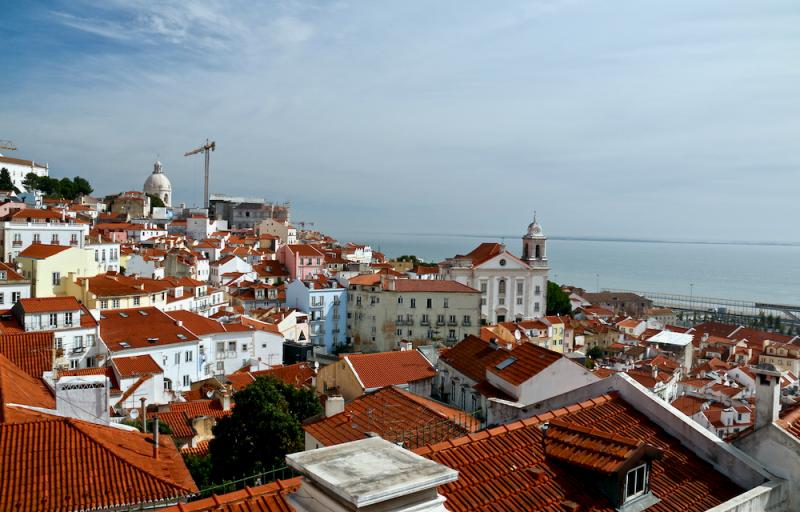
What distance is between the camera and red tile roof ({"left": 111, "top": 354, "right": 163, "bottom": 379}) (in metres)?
22.3

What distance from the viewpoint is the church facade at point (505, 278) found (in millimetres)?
52719

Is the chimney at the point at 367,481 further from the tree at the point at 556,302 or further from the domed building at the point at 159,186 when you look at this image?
the domed building at the point at 159,186

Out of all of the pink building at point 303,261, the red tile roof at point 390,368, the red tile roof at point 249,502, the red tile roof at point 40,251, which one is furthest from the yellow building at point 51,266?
the red tile roof at point 249,502


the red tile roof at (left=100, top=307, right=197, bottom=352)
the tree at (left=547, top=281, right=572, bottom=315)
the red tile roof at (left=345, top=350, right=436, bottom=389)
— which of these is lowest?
the tree at (left=547, top=281, right=572, bottom=315)

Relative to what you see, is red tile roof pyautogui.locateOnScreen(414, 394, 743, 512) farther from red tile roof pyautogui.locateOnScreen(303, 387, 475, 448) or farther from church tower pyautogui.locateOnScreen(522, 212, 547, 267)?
church tower pyautogui.locateOnScreen(522, 212, 547, 267)

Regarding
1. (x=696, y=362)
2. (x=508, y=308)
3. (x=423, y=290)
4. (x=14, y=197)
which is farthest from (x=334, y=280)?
(x=14, y=197)

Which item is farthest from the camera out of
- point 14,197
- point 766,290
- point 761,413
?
point 766,290

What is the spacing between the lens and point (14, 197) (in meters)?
61.2

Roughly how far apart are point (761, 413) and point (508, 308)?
48532mm

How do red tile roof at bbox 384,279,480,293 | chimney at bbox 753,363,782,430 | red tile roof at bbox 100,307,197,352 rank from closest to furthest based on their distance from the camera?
1. chimney at bbox 753,363,782,430
2. red tile roof at bbox 100,307,197,352
3. red tile roof at bbox 384,279,480,293

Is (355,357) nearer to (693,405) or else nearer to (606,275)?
(693,405)

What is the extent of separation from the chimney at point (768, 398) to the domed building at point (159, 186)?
98.9 m

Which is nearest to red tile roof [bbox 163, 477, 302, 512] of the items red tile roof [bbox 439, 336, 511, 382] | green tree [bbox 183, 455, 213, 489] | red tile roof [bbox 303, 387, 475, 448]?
red tile roof [bbox 303, 387, 475, 448]

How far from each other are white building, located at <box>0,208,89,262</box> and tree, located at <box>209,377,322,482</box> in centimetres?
3023
